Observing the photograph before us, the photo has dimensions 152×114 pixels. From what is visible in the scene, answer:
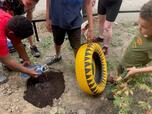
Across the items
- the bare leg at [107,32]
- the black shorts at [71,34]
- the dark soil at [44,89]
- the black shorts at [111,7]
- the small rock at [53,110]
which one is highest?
the black shorts at [111,7]

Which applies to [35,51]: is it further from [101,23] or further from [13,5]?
[101,23]

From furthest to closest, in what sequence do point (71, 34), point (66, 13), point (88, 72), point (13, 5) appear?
point (13, 5), point (71, 34), point (66, 13), point (88, 72)

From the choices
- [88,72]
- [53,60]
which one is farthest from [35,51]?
[88,72]

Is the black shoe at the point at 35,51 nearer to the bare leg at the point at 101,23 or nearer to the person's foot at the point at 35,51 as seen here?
the person's foot at the point at 35,51

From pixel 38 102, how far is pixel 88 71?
0.73m

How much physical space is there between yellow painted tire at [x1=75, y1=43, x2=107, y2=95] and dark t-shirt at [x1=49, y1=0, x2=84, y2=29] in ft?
1.04

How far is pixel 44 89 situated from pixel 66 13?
0.98 meters

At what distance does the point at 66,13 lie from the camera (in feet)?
11.9

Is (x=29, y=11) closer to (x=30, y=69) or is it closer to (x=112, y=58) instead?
(x=30, y=69)

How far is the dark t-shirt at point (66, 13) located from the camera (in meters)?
3.58

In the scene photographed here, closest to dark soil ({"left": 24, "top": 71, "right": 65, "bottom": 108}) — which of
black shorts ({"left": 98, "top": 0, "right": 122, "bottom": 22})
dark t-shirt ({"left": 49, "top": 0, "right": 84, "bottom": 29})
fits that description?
dark t-shirt ({"left": 49, "top": 0, "right": 84, "bottom": 29})

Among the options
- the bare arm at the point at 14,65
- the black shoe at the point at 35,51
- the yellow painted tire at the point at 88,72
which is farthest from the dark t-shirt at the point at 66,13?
the black shoe at the point at 35,51

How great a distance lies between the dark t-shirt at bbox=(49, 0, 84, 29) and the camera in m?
3.58

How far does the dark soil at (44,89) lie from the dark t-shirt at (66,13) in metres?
0.74
